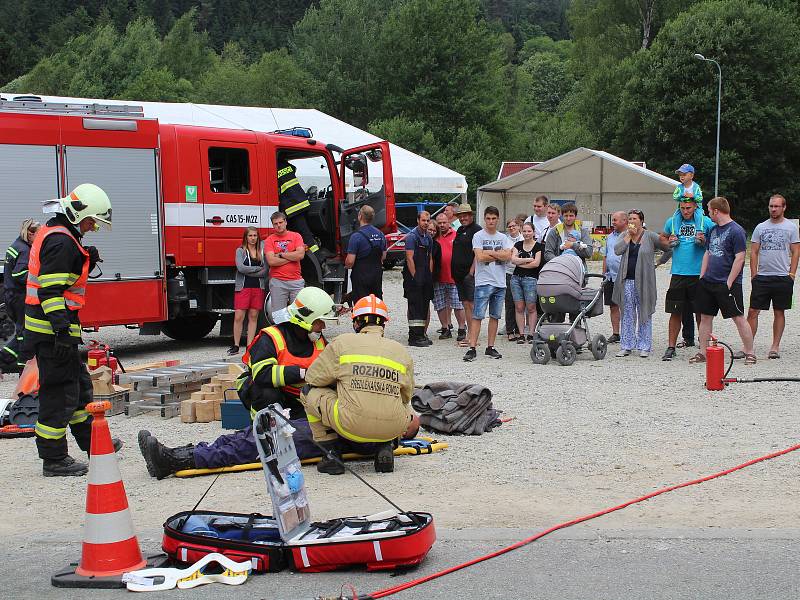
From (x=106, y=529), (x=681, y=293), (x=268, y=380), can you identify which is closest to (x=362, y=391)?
(x=268, y=380)

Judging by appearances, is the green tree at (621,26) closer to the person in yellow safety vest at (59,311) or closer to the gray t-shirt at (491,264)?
the gray t-shirt at (491,264)

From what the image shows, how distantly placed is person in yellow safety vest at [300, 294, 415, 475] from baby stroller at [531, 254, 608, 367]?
555 cm

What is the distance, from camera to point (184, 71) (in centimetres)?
8769

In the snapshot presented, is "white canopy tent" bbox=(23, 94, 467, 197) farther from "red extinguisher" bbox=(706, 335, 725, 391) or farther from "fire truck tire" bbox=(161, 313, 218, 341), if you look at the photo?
"red extinguisher" bbox=(706, 335, 725, 391)

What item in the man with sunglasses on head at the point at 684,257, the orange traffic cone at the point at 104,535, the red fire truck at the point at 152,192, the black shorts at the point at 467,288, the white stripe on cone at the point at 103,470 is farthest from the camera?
the black shorts at the point at 467,288

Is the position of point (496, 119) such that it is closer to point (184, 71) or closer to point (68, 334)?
point (184, 71)

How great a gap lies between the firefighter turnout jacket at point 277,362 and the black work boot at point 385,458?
80 centimetres

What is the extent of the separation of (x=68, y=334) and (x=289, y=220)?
8.11m

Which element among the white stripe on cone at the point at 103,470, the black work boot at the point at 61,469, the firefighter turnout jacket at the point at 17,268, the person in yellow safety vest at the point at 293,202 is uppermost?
the person in yellow safety vest at the point at 293,202

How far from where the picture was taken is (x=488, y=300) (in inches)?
515

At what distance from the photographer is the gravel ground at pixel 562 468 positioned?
633cm

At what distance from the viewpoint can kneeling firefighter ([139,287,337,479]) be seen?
7215 millimetres

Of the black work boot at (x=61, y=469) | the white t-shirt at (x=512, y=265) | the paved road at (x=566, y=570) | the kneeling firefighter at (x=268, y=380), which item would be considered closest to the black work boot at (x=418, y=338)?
the white t-shirt at (x=512, y=265)

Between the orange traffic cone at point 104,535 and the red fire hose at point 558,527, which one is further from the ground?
the orange traffic cone at point 104,535
